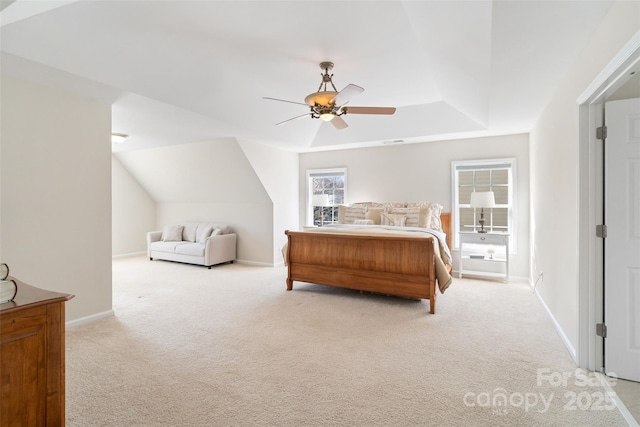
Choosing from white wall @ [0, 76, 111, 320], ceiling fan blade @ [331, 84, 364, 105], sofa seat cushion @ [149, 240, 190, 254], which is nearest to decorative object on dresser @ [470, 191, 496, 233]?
ceiling fan blade @ [331, 84, 364, 105]

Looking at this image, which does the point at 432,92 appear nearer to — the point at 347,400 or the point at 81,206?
the point at 347,400

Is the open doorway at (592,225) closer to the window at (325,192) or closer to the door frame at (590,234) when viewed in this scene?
the door frame at (590,234)

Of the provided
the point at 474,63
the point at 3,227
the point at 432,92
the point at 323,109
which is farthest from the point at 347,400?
the point at 432,92

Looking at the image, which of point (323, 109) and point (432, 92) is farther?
point (432, 92)

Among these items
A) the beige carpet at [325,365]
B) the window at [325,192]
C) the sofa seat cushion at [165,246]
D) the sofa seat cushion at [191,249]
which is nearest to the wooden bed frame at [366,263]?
the beige carpet at [325,365]

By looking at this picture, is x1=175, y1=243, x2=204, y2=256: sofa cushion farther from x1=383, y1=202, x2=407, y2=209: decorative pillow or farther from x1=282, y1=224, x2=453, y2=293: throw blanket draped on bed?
x1=383, y1=202, x2=407, y2=209: decorative pillow

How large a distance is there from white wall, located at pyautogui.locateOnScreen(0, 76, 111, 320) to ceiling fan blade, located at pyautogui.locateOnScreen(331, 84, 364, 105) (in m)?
2.61

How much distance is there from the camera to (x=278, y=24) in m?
2.63

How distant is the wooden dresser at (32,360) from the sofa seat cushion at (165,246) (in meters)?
5.23

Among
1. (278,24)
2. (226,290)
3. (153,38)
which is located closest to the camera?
(278,24)

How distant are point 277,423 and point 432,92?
4.15 metres

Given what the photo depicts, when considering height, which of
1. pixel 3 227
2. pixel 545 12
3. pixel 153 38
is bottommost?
pixel 3 227

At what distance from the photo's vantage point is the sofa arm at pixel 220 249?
5.94 meters

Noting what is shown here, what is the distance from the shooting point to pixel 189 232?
683 centimetres
